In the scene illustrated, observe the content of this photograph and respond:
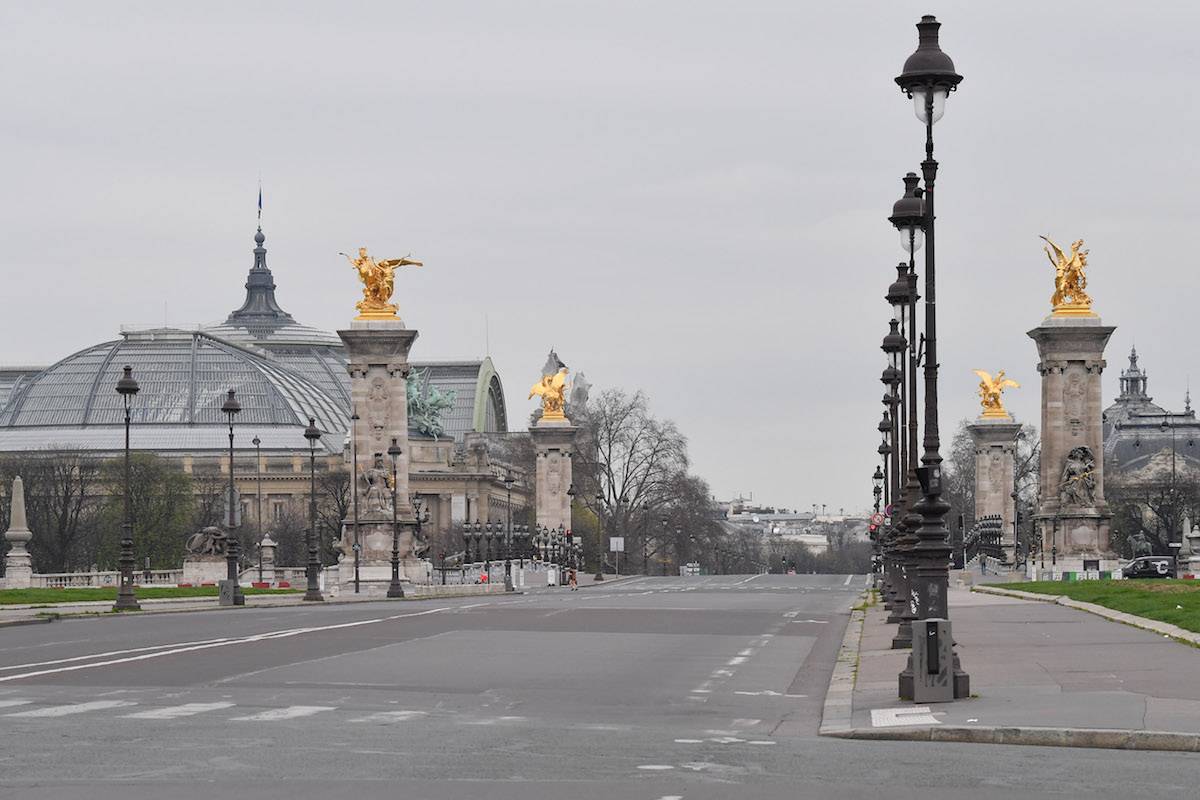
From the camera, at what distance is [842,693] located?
23453 mm

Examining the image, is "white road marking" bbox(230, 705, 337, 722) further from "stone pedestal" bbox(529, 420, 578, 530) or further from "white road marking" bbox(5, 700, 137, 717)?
"stone pedestal" bbox(529, 420, 578, 530)

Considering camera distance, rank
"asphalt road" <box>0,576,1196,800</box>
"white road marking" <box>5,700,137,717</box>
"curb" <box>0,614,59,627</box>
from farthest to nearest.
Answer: "curb" <box>0,614,59,627</box> → "white road marking" <box>5,700,137,717</box> → "asphalt road" <box>0,576,1196,800</box>

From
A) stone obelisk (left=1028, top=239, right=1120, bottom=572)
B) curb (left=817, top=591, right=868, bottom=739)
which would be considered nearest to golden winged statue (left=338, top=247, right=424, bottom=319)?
stone obelisk (left=1028, top=239, right=1120, bottom=572)

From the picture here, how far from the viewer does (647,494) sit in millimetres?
159750

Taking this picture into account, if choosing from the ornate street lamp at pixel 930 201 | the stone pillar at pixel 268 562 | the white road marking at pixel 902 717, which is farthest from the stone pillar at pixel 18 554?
the white road marking at pixel 902 717

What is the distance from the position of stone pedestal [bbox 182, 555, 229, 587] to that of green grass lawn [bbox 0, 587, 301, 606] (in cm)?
756

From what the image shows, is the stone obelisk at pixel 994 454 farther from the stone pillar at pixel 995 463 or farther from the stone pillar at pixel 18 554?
the stone pillar at pixel 18 554

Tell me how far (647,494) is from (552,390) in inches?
765

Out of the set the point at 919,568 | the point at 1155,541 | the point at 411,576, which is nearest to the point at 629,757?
the point at 919,568

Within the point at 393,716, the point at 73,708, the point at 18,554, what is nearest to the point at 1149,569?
the point at 18,554

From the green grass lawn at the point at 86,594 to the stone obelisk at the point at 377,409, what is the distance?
14718mm

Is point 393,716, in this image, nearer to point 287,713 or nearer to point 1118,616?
point 287,713

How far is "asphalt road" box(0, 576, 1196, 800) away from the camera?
586 inches


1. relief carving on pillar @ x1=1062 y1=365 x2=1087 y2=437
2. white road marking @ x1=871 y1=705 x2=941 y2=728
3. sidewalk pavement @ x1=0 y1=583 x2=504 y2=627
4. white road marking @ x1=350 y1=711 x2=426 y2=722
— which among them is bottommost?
sidewalk pavement @ x1=0 y1=583 x2=504 y2=627
